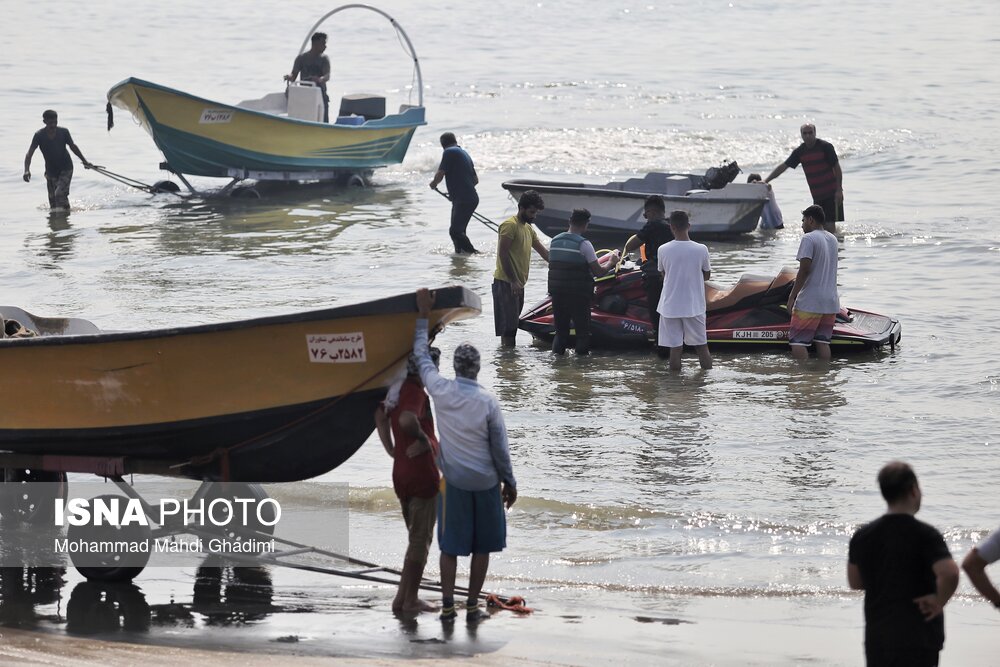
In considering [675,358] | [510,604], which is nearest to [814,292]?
[675,358]

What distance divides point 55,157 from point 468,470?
55.2ft

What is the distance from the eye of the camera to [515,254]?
12336 mm

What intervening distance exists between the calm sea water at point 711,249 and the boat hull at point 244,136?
71 centimetres

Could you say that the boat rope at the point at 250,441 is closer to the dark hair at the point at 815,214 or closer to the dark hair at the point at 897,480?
the dark hair at the point at 897,480

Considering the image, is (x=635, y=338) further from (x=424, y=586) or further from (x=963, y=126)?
(x=963, y=126)

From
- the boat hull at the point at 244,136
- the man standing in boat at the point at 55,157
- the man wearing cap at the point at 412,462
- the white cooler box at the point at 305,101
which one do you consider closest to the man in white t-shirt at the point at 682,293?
the man wearing cap at the point at 412,462

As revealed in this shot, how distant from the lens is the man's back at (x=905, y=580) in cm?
463

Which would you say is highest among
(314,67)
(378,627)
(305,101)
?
(314,67)

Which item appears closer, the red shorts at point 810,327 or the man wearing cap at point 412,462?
the man wearing cap at point 412,462

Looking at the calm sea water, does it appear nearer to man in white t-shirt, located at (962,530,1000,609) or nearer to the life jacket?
the life jacket

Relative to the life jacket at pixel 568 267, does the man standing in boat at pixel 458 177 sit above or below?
above

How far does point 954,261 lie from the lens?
18.2 m

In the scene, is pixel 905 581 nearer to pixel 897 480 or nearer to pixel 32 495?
pixel 897 480

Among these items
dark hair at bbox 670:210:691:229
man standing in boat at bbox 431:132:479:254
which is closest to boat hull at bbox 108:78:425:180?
man standing in boat at bbox 431:132:479:254
